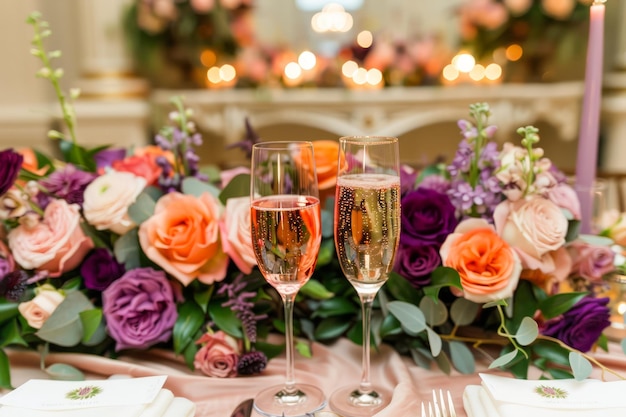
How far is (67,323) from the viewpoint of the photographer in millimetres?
855

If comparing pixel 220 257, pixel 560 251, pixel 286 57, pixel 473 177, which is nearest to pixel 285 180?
pixel 220 257

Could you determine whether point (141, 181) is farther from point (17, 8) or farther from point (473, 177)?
point (17, 8)

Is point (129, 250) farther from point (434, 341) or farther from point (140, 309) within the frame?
point (434, 341)

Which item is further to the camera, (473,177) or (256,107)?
(256,107)

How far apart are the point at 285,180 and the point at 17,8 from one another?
2523mm

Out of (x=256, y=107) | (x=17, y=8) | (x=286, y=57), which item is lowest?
(x=256, y=107)

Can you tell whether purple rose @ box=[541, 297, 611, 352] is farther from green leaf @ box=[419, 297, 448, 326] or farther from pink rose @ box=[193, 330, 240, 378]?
pink rose @ box=[193, 330, 240, 378]

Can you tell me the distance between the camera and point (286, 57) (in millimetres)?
2934

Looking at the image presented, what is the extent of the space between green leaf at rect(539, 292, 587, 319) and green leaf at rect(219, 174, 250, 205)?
1.60 feet

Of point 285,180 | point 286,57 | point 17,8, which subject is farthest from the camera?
point 286,57

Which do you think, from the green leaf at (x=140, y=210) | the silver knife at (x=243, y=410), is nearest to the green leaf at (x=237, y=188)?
the green leaf at (x=140, y=210)

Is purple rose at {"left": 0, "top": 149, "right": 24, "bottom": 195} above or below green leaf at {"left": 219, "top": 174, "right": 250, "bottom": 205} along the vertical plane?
above

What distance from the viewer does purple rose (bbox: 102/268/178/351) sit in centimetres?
86

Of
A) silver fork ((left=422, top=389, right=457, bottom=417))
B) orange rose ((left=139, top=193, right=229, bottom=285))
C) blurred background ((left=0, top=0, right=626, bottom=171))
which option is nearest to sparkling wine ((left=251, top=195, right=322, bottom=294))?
orange rose ((left=139, top=193, right=229, bottom=285))
